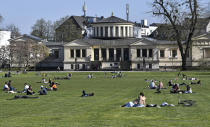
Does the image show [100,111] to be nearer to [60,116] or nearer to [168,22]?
[60,116]

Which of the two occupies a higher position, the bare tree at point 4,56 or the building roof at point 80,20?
the building roof at point 80,20

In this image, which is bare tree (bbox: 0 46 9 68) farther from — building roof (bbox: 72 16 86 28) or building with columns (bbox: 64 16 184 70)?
building roof (bbox: 72 16 86 28)

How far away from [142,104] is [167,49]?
303 ft

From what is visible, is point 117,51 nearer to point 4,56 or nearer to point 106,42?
point 106,42

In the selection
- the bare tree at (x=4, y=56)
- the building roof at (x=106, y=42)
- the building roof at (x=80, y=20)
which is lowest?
the bare tree at (x=4, y=56)

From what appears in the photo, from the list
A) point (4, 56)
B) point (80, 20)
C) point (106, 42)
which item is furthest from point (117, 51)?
point (80, 20)

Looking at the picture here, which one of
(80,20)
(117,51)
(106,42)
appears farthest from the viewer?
(80,20)

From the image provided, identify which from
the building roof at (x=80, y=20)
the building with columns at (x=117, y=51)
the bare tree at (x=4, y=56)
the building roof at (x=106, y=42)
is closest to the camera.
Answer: the building with columns at (x=117, y=51)

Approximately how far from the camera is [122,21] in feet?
433

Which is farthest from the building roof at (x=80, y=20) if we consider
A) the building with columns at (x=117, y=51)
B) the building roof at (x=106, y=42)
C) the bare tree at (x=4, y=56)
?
the bare tree at (x=4, y=56)

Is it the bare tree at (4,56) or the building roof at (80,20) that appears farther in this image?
the building roof at (80,20)

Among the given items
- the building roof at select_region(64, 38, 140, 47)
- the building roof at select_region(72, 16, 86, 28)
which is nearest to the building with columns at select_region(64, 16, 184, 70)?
the building roof at select_region(64, 38, 140, 47)

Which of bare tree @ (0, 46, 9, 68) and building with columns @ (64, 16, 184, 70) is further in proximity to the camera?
bare tree @ (0, 46, 9, 68)

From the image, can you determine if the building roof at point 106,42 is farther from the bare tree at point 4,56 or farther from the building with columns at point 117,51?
the bare tree at point 4,56
